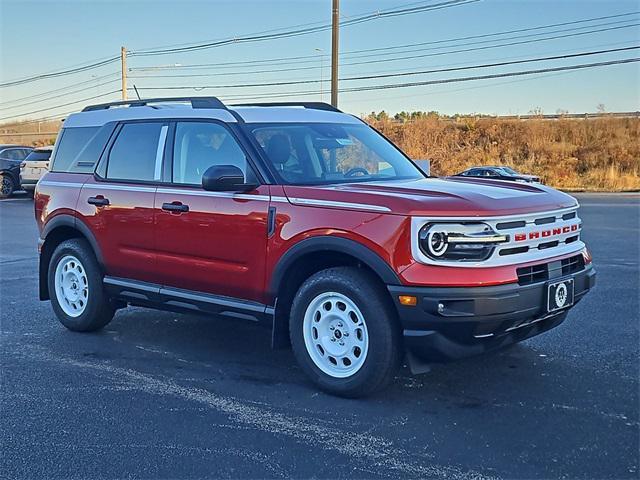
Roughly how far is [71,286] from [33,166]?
16.5 m

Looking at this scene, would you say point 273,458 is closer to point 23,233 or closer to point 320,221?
point 320,221

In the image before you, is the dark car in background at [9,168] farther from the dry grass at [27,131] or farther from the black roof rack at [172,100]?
the dry grass at [27,131]

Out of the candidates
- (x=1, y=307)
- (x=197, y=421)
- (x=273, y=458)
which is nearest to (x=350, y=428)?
(x=273, y=458)

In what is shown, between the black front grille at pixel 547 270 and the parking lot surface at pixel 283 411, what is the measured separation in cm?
77

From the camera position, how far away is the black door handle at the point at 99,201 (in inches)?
232

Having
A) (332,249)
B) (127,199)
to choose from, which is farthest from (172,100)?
(332,249)

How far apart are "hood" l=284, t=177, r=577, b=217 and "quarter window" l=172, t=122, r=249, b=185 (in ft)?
2.29

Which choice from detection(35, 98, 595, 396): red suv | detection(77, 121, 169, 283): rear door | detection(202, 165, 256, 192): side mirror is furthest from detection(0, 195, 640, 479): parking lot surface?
detection(202, 165, 256, 192): side mirror

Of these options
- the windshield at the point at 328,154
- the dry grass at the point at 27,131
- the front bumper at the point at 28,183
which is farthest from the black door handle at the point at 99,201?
the dry grass at the point at 27,131

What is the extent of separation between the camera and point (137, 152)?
5855 mm

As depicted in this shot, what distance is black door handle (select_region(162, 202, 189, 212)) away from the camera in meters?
5.26

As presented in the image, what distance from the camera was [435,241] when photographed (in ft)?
13.6

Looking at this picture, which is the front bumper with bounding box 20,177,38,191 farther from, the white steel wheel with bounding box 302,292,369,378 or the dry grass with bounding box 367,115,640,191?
the dry grass with bounding box 367,115,640,191

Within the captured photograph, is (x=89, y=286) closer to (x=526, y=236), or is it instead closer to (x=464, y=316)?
(x=464, y=316)
